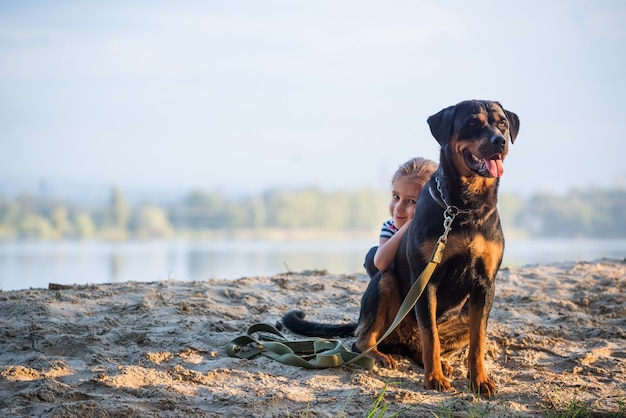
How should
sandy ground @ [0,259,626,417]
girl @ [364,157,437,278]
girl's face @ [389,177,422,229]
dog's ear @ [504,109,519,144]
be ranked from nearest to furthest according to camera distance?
sandy ground @ [0,259,626,417], dog's ear @ [504,109,519,144], girl @ [364,157,437,278], girl's face @ [389,177,422,229]

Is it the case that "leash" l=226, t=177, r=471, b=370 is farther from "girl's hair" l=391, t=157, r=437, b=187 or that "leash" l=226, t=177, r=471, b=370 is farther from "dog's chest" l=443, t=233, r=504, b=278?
"girl's hair" l=391, t=157, r=437, b=187

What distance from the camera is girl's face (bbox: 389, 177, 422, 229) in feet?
13.6

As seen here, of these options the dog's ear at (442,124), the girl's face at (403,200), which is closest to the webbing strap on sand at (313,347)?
the dog's ear at (442,124)

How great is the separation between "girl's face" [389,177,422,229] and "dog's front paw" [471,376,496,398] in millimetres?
1183

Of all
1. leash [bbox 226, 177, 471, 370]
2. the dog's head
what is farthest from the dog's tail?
the dog's head

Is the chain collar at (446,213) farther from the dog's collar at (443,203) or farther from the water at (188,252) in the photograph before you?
the water at (188,252)

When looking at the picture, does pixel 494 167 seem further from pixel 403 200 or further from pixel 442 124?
pixel 403 200

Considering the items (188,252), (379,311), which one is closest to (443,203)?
(379,311)

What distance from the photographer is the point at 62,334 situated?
3.77 metres

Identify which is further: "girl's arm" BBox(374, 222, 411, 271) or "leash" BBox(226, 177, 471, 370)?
"girl's arm" BBox(374, 222, 411, 271)

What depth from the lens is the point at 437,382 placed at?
10.5 feet

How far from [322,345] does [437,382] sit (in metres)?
0.76

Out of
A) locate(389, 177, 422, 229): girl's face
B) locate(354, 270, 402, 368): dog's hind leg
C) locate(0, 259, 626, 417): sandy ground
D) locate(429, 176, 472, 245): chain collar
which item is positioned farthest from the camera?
locate(389, 177, 422, 229): girl's face

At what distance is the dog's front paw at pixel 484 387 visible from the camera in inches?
125
